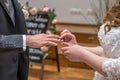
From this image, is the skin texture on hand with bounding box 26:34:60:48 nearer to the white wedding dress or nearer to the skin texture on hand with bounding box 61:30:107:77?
the skin texture on hand with bounding box 61:30:107:77

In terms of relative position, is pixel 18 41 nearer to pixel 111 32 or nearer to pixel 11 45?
pixel 11 45

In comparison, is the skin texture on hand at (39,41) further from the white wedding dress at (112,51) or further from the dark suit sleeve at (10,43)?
the white wedding dress at (112,51)

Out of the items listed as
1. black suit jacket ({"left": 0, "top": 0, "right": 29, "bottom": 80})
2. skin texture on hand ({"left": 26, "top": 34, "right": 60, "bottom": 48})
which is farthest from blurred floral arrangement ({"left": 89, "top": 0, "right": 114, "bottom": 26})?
skin texture on hand ({"left": 26, "top": 34, "right": 60, "bottom": 48})

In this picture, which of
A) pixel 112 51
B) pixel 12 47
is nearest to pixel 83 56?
pixel 112 51

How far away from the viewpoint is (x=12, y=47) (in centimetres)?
153

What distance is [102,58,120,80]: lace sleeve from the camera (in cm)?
150

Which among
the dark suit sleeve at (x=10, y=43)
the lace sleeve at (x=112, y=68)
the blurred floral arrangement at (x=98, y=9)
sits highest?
the dark suit sleeve at (x=10, y=43)

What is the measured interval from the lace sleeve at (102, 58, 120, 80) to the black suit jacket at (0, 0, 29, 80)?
1.46 ft

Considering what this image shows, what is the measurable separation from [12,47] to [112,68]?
520mm

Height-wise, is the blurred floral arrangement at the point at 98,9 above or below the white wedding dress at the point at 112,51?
below

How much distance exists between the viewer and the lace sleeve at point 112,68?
1.50 m

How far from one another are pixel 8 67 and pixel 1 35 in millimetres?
223

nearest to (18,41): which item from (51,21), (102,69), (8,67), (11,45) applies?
(11,45)

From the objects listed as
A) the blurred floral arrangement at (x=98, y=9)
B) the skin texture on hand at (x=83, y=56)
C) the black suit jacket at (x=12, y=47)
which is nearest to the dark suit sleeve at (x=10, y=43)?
the black suit jacket at (x=12, y=47)
